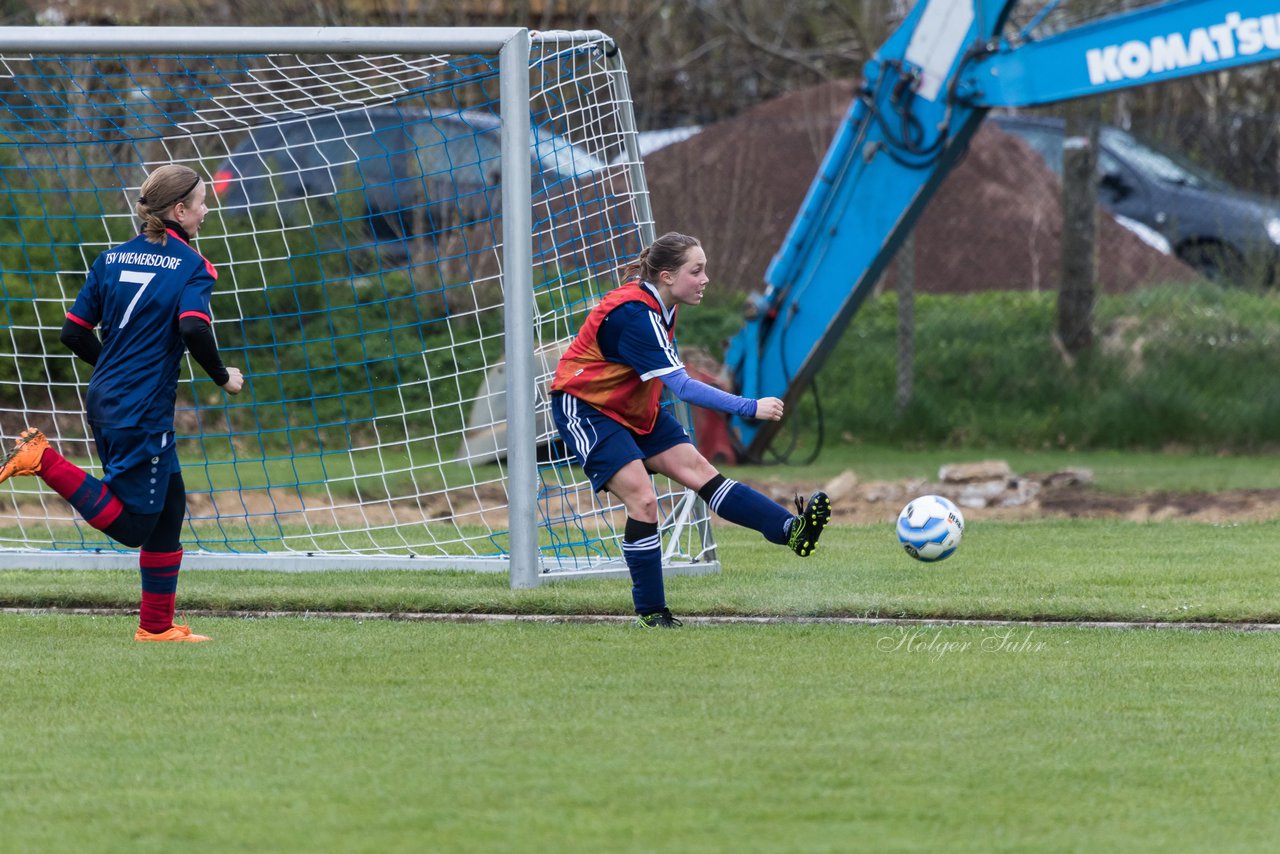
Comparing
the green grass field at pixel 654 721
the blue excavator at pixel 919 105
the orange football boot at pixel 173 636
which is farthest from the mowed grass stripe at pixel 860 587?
the blue excavator at pixel 919 105

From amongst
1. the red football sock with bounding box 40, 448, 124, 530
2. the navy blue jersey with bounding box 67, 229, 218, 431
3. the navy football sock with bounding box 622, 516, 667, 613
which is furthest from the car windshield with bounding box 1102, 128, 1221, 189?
the red football sock with bounding box 40, 448, 124, 530

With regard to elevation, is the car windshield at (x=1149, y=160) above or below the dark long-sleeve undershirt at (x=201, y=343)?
below

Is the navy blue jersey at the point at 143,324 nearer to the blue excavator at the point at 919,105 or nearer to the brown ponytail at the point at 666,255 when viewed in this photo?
the brown ponytail at the point at 666,255

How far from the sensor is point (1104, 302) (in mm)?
15273

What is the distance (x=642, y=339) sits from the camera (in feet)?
22.0

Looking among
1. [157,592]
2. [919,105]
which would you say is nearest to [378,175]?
[919,105]

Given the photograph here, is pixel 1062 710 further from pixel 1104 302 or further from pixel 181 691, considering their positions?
pixel 1104 302

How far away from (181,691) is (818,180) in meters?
7.55

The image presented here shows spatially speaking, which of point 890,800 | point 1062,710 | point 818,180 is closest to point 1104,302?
point 818,180

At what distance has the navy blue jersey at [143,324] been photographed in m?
6.41

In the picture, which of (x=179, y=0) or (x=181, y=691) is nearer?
(x=181, y=691)

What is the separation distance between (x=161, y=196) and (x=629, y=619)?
2.53 meters

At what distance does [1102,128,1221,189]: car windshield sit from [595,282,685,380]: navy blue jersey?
35.9 feet

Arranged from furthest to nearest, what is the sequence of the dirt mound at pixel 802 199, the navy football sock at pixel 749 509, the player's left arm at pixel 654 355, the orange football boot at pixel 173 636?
the dirt mound at pixel 802 199 < the navy football sock at pixel 749 509 < the player's left arm at pixel 654 355 < the orange football boot at pixel 173 636
